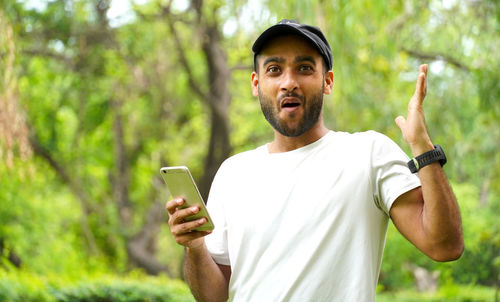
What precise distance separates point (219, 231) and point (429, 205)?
0.77m

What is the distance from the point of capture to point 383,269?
9.47 metres

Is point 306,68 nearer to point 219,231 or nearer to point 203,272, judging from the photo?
point 219,231

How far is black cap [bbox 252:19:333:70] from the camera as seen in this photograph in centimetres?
201

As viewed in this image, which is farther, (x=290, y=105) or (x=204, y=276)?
(x=204, y=276)

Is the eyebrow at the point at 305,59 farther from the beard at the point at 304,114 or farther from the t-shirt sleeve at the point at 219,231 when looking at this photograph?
the t-shirt sleeve at the point at 219,231

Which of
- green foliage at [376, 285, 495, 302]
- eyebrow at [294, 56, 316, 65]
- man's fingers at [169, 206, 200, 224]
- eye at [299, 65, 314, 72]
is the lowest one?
green foliage at [376, 285, 495, 302]

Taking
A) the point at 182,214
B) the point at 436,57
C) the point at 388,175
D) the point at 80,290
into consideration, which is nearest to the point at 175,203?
the point at 182,214

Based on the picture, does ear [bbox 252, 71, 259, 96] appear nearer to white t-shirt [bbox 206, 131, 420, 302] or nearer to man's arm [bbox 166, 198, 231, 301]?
white t-shirt [bbox 206, 131, 420, 302]

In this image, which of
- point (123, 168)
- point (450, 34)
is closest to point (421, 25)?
point (450, 34)

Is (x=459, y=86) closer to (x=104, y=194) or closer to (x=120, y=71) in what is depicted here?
(x=120, y=71)

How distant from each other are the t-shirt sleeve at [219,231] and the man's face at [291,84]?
1.02 ft

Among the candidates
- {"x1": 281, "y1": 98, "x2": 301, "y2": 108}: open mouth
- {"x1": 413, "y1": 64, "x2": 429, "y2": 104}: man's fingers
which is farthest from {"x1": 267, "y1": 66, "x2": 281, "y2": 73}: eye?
{"x1": 413, "y1": 64, "x2": 429, "y2": 104}: man's fingers

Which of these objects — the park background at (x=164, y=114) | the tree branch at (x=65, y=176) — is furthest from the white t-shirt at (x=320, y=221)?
the tree branch at (x=65, y=176)

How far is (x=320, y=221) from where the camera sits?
6.10ft
